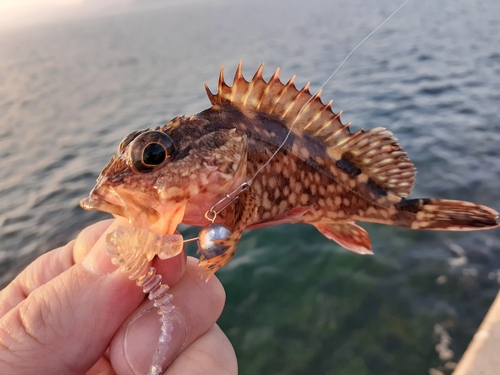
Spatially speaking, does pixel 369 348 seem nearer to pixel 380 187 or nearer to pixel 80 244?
pixel 380 187

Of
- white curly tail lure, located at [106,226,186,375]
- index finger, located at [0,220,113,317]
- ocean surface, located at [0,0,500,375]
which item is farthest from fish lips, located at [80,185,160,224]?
ocean surface, located at [0,0,500,375]

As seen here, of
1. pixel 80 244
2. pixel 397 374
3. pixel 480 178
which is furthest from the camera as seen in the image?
pixel 480 178

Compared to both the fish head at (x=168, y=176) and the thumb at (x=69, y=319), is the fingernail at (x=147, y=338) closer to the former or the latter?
the thumb at (x=69, y=319)

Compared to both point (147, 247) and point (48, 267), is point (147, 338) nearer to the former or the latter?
point (147, 247)

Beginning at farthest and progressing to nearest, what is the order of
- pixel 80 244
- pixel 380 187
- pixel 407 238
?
pixel 407 238, pixel 80 244, pixel 380 187

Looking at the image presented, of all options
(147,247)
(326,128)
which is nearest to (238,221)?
(147,247)

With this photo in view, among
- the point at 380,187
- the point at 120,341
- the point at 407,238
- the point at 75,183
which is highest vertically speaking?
the point at 380,187

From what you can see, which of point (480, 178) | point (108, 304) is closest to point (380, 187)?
point (108, 304)
